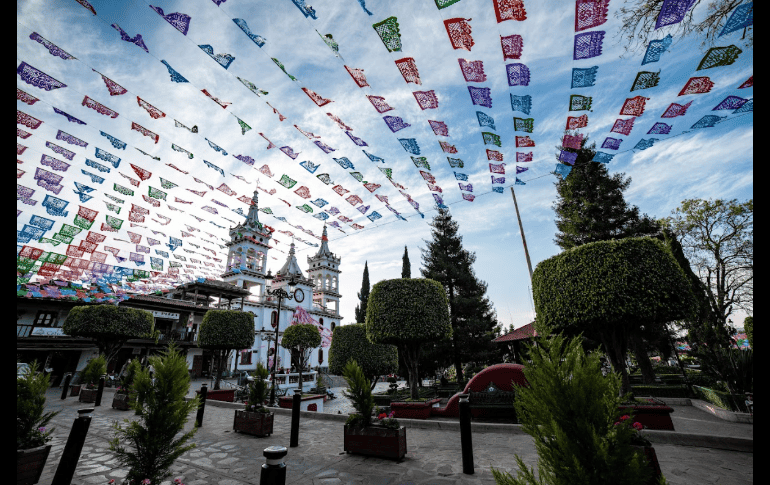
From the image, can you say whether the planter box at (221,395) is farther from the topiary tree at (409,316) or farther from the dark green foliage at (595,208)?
the dark green foliage at (595,208)

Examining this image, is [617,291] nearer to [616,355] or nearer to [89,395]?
[616,355]

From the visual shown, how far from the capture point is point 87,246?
448 inches

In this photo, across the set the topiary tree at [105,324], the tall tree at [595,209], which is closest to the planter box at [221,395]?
the topiary tree at [105,324]

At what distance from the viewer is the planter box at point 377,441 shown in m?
5.55

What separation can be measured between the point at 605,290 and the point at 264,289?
1414 inches

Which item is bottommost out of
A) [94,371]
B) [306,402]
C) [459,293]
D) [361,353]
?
[306,402]

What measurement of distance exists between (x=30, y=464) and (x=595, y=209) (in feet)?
78.0

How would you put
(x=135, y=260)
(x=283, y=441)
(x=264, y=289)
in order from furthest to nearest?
(x=264, y=289)
(x=135, y=260)
(x=283, y=441)

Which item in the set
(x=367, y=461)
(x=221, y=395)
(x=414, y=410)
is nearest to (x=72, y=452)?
(x=367, y=461)

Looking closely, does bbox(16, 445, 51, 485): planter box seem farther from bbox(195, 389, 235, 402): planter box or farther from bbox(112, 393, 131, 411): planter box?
bbox(195, 389, 235, 402): planter box

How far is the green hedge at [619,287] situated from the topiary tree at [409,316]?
4049 mm

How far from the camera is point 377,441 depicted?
5.68m
